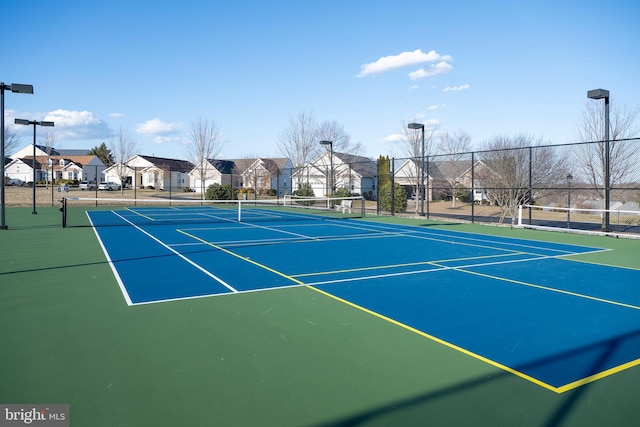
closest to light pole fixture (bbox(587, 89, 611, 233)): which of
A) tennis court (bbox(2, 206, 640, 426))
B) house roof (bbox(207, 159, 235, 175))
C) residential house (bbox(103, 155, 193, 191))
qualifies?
tennis court (bbox(2, 206, 640, 426))

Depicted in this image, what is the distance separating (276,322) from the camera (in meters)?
5.87

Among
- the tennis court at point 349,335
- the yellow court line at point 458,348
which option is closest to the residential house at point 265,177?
the tennis court at point 349,335

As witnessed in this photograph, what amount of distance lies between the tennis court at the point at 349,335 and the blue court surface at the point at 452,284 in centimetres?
4

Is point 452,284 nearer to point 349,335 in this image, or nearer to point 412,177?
point 349,335

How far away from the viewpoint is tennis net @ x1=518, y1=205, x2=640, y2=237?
662 inches

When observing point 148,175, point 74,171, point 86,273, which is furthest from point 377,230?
point 74,171

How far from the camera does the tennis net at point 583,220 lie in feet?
55.1

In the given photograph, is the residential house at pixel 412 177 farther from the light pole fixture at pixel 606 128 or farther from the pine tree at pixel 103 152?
the pine tree at pixel 103 152

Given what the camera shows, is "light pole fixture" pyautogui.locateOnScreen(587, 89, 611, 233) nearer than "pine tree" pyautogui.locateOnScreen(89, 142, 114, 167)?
Yes

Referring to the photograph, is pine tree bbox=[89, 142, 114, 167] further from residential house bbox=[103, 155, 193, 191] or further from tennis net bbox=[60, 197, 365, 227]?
tennis net bbox=[60, 197, 365, 227]

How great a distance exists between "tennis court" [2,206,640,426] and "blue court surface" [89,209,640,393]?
1.4 inches

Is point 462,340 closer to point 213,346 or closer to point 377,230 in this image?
point 213,346

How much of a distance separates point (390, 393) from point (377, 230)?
14124mm

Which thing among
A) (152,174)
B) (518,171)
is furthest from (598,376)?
(152,174)
